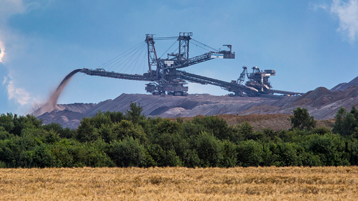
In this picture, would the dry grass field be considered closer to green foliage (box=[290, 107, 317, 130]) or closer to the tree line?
the tree line

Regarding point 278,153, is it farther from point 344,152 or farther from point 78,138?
point 78,138

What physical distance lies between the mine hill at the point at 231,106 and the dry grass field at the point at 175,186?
39655mm

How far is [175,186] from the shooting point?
20.1 metres

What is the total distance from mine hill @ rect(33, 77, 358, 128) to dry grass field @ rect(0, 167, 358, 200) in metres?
39.7

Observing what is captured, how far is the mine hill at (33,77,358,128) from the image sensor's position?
70381mm

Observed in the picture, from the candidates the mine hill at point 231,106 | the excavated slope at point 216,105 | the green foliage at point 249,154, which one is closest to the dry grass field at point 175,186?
the green foliage at point 249,154

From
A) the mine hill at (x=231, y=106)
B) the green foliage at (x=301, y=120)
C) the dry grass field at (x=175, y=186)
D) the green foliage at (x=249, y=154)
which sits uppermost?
the mine hill at (x=231, y=106)

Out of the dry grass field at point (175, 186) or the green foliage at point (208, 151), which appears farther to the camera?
the green foliage at point (208, 151)

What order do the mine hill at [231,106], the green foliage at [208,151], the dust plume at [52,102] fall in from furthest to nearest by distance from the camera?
the dust plume at [52,102] < the mine hill at [231,106] < the green foliage at [208,151]

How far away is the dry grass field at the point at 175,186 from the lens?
56.1ft

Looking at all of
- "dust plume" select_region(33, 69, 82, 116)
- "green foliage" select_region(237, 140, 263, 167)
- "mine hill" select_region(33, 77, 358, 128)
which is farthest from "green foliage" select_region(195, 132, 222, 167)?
"dust plume" select_region(33, 69, 82, 116)

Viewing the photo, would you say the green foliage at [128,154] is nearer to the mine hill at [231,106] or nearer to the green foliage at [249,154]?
the green foliage at [249,154]

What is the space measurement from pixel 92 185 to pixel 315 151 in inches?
811

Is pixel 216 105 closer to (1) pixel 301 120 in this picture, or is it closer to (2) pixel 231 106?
(2) pixel 231 106
